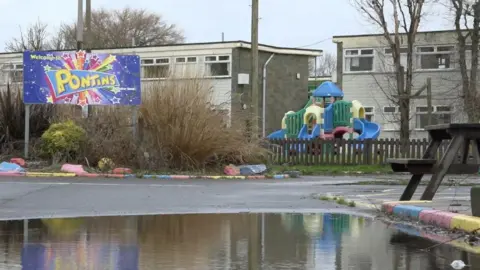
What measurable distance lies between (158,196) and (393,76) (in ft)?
80.1

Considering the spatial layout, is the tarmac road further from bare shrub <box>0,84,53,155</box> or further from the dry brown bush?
bare shrub <box>0,84,53,155</box>

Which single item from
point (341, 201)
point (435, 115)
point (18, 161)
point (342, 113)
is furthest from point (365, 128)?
point (341, 201)

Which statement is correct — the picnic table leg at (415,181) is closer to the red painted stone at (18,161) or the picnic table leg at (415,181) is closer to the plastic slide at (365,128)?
the red painted stone at (18,161)

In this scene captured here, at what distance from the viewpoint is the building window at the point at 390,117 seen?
120 ft

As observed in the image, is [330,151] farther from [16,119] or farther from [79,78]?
[16,119]

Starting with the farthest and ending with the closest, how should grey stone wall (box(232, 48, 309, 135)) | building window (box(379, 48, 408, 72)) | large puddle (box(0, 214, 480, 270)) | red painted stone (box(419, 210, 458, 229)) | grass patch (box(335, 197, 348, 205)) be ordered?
grey stone wall (box(232, 48, 309, 135)) < building window (box(379, 48, 408, 72)) < grass patch (box(335, 197, 348, 205)) < red painted stone (box(419, 210, 458, 229)) < large puddle (box(0, 214, 480, 270))

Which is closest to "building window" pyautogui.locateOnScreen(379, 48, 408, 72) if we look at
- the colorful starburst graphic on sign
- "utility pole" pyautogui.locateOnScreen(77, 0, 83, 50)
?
"utility pole" pyautogui.locateOnScreen(77, 0, 83, 50)

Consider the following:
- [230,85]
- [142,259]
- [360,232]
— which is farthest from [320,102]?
[142,259]

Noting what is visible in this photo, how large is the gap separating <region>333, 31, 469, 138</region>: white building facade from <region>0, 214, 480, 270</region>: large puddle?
26808 millimetres

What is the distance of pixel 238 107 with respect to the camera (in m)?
22.6

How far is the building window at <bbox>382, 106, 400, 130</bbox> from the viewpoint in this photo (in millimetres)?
36691

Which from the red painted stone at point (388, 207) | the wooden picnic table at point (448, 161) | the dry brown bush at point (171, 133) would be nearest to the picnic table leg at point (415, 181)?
the wooden picnic table at point (448, 161)

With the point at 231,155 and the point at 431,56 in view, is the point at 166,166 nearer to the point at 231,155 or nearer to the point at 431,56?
the point at 231,155

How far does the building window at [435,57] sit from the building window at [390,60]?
826 millimetres
